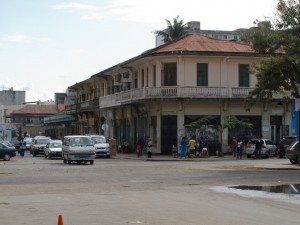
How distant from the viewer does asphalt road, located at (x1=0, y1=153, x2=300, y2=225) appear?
13578mm

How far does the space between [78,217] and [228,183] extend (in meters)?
11.2

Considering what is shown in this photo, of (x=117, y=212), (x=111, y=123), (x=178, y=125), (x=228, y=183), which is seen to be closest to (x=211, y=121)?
(x=178, y=125)

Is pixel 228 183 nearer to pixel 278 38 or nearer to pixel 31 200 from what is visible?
pixel 31 200

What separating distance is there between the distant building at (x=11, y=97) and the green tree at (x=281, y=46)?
12760cm

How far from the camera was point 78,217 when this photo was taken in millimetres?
13859

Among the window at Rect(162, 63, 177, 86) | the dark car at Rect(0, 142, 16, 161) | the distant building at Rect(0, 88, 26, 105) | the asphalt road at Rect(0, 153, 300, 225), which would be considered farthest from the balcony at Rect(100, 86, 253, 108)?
the distant building at Rect(0, 88, 26, 105)

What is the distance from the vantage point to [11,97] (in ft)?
519

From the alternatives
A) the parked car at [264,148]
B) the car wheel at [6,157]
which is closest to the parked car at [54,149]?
the car wheel at [6,157]

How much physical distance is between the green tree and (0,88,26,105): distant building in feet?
419

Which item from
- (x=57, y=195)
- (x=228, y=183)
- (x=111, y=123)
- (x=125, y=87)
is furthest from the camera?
(x=111, y=123)

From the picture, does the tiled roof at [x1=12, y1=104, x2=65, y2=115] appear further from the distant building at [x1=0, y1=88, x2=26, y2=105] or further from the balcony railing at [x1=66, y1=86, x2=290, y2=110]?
the balcony railing at [x1=66, y1=86, x2=290, y2=110]

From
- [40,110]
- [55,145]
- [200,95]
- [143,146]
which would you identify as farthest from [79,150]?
[40,110]

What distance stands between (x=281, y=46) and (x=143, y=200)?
19813 mm

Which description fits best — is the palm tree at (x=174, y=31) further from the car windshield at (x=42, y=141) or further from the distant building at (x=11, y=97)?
the distant building at (x=11, y=97)
